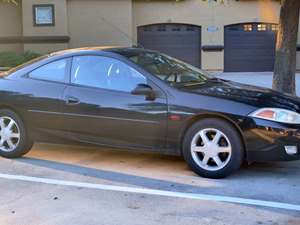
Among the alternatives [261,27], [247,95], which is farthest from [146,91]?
[261,27]

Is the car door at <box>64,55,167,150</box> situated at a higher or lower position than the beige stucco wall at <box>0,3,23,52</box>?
lower

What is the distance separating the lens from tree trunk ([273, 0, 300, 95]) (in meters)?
10.1

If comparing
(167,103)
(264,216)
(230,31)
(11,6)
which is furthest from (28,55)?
(264,216)

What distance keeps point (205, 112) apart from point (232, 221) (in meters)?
1.63

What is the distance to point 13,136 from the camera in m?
7.32

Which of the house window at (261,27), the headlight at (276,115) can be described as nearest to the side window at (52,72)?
the headlight at (276,115)

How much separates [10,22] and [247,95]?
61.2ft

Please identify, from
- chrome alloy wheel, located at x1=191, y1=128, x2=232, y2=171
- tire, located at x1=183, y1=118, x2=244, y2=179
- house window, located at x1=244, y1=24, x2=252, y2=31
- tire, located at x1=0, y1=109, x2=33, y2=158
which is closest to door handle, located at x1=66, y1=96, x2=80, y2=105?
tire, located at x1=0, y1=109, x2=33, y2=158

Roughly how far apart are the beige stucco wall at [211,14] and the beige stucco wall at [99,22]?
1.01 metres

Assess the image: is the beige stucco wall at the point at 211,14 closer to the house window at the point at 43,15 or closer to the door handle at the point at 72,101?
the house window at the point at 43,15

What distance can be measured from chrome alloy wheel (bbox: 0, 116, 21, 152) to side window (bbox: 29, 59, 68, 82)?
2.18 feet

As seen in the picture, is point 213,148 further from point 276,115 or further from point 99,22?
point 99,22

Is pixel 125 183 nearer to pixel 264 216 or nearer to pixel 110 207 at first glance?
pixel 110 207

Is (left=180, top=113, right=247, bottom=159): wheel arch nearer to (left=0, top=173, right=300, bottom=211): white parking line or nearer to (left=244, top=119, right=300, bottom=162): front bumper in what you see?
(left=244, top=119, right=300, bottom=162): front bumper
